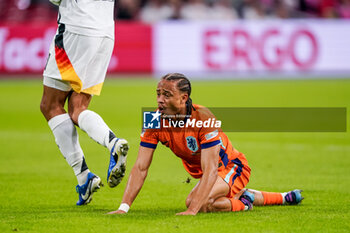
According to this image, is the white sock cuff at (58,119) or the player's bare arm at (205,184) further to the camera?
the white sock cuff at (58,119)

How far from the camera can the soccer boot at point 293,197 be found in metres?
6.28

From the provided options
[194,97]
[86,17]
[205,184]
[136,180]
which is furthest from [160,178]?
[194,97]

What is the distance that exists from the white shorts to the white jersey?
0.06 metres

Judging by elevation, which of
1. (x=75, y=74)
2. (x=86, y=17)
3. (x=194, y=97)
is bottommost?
(x=194, y=97)

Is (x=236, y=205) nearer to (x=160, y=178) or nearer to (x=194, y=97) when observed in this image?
(x=160, y=178)

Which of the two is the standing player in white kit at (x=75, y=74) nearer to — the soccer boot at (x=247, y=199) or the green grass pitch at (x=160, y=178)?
the green grass pitch at (x=160, y=178)

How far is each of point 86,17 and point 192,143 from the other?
1.64 m

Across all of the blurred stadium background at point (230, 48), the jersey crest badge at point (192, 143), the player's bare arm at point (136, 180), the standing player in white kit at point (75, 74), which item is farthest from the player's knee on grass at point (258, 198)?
the blurred stadium background at point (230, 48)

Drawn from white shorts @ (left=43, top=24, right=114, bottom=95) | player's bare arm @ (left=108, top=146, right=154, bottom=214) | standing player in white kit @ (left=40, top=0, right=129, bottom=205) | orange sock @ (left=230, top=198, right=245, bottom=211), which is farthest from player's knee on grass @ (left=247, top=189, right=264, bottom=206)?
white shorts @ (left=43, top=24, right=114, bottom=95)

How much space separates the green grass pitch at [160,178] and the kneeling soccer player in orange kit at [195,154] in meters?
0.17

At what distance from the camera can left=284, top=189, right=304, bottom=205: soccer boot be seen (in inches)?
247

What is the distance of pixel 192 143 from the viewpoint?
226 inches

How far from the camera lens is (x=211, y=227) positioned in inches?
200

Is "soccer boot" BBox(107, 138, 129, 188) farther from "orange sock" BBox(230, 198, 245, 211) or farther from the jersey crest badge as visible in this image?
"orange sock" BBox(230, 198, 245, 211)
